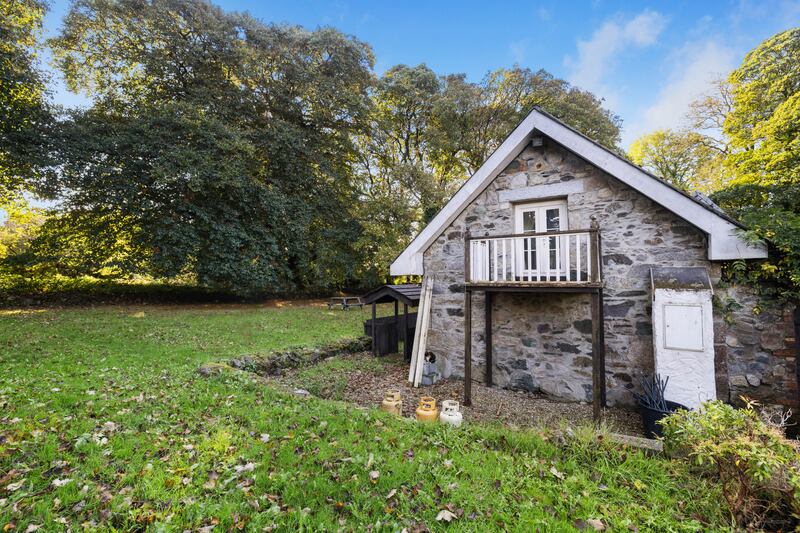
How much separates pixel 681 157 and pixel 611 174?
19.5 m

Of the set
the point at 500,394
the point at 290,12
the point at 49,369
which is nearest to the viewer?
the point at 49,369

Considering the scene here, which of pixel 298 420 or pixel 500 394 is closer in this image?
pixel 298 420

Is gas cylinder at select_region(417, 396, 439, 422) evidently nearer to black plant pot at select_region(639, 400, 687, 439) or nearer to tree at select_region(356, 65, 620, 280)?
black plant pot at select_region(639, 400, 687, 439)

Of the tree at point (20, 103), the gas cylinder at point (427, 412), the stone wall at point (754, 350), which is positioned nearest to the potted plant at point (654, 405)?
the stone wall at point (754, 350)

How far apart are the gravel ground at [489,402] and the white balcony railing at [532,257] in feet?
7.63

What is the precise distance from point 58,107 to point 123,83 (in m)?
3.60

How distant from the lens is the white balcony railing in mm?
6043

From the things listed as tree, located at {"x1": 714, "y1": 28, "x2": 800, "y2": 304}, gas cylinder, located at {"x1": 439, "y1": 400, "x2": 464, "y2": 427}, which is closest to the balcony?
tree, located at {"x1": 714, "y1": 28, "x2": 800, "y2": 304}

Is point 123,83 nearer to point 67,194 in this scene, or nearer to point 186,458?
point 67,194

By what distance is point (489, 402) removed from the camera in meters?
6.34

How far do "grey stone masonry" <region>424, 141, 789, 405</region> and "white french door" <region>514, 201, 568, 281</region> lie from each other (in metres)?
0.23

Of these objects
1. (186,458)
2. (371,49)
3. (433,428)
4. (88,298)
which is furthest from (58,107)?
(433,428)

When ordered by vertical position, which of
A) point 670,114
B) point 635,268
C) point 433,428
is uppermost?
point 670,114

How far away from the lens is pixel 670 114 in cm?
1819
